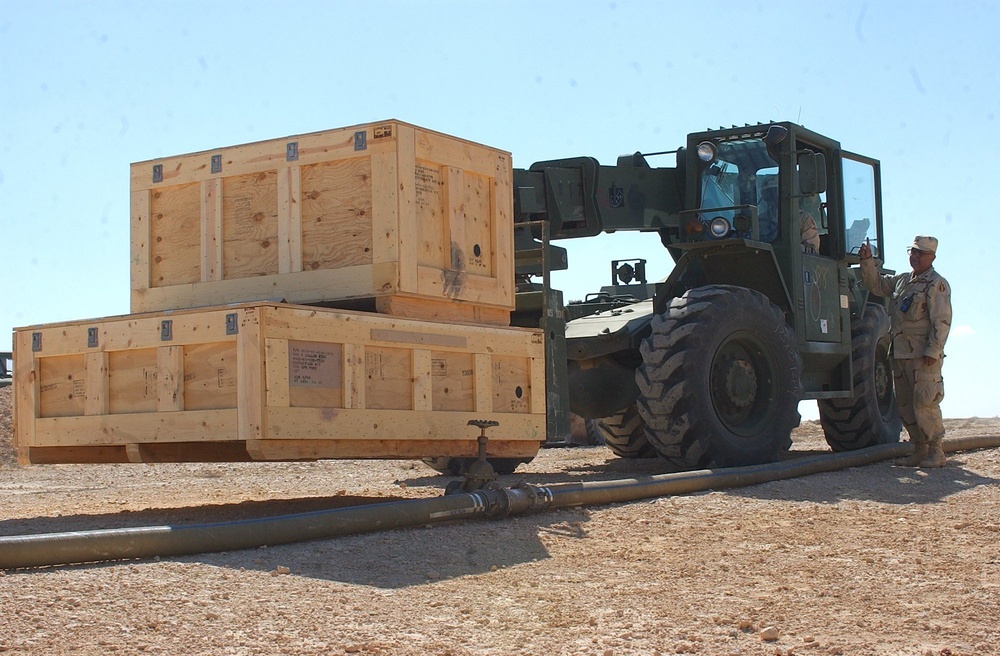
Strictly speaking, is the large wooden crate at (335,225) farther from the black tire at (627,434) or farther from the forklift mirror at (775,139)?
the black tire at (627,434)

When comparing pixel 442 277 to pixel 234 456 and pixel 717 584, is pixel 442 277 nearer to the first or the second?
pixel 234 456

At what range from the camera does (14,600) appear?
4.73 m

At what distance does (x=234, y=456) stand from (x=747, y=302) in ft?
16.0

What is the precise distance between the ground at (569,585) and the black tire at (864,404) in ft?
11.7

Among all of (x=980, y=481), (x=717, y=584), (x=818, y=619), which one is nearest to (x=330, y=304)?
(x=717, y=584)

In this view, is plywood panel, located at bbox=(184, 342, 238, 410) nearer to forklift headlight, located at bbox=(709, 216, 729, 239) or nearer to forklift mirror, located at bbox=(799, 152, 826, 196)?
forklift headlight, located at bbox=(709, 216, 729, 239)

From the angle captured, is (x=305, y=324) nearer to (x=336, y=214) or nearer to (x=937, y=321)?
(x=336, y=214)

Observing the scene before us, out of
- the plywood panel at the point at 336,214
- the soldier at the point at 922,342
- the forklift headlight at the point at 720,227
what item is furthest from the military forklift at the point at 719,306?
the plywood panel at the point at 336,214

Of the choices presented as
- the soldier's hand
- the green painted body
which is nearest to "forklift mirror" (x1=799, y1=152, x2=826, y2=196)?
the green painted body

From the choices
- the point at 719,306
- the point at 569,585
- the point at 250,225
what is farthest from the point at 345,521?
the point at 719,306

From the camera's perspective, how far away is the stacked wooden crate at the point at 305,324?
7.04 meters

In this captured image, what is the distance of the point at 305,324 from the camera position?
700cm

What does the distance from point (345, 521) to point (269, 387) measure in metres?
0.92

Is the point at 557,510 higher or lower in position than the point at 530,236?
lower
